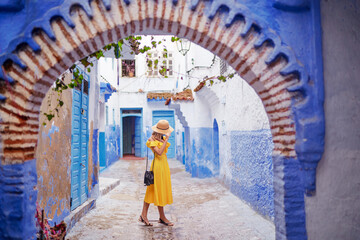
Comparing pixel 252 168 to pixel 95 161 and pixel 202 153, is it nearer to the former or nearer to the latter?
pixel 95 161

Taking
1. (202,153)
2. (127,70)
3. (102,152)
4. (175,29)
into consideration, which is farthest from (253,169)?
(127,70)

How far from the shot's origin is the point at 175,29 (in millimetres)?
3102

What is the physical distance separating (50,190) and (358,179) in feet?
12.8

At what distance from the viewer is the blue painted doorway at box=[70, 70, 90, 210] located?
544 centimetres

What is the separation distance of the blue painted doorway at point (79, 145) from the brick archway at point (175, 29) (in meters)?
2.64

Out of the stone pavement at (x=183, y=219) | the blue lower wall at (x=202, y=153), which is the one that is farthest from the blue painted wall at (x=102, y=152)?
the stone pavement at (x=183, y=219)

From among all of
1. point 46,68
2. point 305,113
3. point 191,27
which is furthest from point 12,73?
point 305,113

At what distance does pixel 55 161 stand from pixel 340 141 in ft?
12.6

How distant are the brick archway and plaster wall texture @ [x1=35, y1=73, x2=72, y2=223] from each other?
1292 mm

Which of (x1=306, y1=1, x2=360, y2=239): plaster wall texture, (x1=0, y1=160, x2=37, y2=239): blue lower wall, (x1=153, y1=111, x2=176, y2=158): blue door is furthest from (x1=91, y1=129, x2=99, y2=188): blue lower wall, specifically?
(x1=153, y1=111, x2=176, y2=158): blue door

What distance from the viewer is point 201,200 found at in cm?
738

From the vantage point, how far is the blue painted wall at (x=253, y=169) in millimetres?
5304

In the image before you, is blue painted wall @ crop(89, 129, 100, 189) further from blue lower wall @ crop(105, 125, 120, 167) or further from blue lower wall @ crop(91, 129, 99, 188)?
blue lower wall @ crop(105, 125, 120, 167)

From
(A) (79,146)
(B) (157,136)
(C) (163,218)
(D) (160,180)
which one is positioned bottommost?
(C) (163,218)
